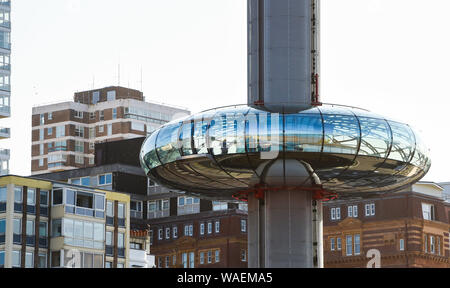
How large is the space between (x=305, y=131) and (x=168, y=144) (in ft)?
18.6

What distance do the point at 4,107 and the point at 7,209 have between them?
28.0m

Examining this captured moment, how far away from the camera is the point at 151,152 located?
55469 mm

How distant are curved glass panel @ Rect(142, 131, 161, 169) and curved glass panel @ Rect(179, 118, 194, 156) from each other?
6.82 ft

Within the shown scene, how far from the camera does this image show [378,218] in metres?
148

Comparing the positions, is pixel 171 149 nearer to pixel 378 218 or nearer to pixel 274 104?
pixel 274 104

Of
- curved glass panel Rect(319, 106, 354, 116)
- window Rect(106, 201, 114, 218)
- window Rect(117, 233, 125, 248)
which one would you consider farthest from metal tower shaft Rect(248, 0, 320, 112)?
window Rect(117, 233, 125, 248)

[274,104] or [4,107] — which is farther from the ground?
[4,107]

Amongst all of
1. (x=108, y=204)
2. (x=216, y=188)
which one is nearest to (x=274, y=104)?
(x=216, y=188)

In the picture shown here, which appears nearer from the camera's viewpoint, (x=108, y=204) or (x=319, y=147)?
(x=319, y=147)

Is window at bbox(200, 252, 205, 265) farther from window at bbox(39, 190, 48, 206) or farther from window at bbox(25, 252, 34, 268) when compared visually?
window at bbox(25, 252, 34, 268)

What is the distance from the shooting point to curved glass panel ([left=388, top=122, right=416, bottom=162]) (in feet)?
175

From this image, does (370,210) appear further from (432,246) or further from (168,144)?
(168,144)
